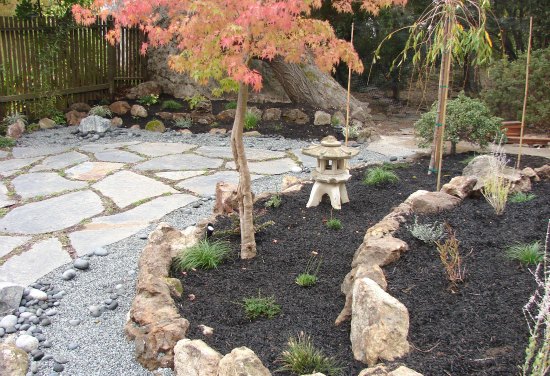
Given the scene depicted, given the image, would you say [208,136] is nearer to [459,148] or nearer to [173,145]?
[173,145]

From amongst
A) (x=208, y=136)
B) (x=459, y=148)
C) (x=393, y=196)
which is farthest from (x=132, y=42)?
(x=393, y=196)

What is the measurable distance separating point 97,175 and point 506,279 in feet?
14.4

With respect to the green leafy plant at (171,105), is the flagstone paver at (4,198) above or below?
below

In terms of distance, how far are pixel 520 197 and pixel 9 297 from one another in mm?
3569

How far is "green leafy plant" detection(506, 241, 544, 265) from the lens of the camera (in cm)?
304

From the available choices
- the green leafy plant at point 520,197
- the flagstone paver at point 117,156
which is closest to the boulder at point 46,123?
the flagstone paver at point 117,156

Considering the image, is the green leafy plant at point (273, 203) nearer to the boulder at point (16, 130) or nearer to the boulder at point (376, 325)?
the boulder at point (376, 325)

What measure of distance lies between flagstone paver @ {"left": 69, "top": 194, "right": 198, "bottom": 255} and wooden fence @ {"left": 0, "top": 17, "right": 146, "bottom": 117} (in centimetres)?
463

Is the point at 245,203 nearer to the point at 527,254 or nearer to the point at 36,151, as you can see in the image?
the point at 527,254

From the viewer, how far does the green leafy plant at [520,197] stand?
4.17 meters

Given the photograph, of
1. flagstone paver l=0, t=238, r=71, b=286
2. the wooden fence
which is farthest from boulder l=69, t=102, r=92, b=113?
flagstone paver l=0, t=238, r=71, b=286

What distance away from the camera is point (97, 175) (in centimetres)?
595

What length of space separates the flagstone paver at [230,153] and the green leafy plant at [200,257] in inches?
129

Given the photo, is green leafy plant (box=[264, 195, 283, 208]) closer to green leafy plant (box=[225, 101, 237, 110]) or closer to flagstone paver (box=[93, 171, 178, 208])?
flagstone paver (box=[93, 171, 178, 208])
